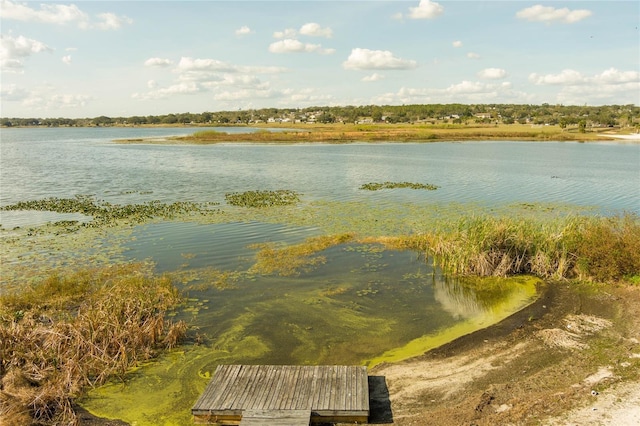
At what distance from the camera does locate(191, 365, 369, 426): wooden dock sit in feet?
32.6

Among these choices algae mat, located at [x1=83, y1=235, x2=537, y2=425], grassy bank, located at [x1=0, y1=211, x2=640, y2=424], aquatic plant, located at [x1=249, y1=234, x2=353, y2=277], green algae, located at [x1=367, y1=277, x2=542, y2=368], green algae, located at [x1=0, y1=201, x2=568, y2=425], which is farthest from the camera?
aquatic plant, located at [x1=249, y1=234, x2=353, y2=277]

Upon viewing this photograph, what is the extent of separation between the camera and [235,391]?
10711mm

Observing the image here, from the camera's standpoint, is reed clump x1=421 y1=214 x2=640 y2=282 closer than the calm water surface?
Yes

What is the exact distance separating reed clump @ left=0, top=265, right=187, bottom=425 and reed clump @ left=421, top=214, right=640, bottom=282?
13011mm

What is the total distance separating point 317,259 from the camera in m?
21.5

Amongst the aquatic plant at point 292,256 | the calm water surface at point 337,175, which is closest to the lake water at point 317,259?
the calm water surface at point 337,175

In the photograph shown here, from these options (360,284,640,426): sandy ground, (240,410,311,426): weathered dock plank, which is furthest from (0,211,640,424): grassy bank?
(240,410,311,426): weathered dock plank

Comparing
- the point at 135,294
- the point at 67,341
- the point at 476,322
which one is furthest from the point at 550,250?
the point at 67,341

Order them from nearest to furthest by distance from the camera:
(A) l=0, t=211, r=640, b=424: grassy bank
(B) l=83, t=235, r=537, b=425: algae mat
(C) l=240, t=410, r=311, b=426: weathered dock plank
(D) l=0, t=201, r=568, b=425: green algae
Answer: (C) l=240, t=410, r=311, b=426: weathered dock plank → (A) l=0, t=211, r=640, b=424: grassy bank → (B) l=83, t=235, r=537, b=425: algae mat → (D) l=0, t=201, r=568, b=425: green algae

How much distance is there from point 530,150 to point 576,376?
75.8 m

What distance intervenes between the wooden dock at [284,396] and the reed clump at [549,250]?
413 inches

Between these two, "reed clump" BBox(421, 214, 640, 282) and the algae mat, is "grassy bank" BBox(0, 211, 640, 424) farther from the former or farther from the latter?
the algae mat

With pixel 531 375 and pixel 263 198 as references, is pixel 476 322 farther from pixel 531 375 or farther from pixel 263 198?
pixel 263 198

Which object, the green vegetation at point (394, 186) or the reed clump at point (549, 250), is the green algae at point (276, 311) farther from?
the green vegetation at point (394, 186)
